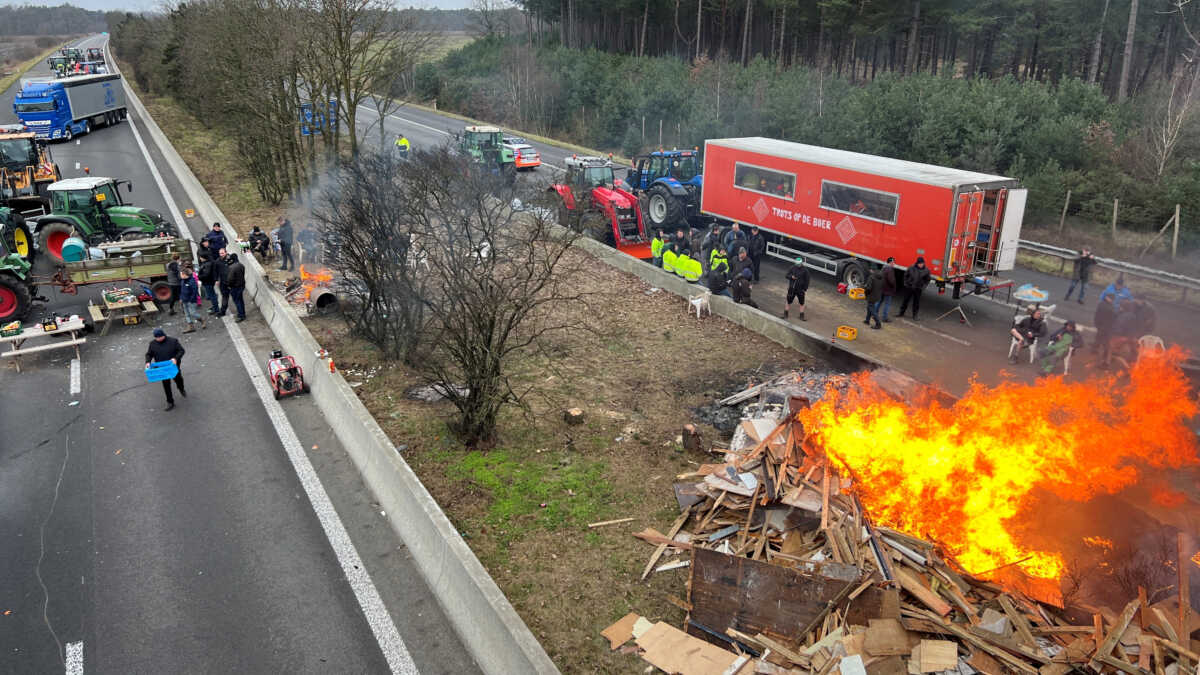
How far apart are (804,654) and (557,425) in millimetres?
5616

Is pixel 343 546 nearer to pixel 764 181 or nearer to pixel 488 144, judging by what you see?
pixel 764 181

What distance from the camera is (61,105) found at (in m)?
37.1

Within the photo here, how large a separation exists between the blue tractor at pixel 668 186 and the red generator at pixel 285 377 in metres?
12.8

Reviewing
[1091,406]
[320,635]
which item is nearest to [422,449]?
[320,635]

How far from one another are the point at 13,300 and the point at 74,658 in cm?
1159

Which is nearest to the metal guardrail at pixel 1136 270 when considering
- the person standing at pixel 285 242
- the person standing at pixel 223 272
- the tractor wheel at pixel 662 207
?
the tractor wheel at pixel 662 207

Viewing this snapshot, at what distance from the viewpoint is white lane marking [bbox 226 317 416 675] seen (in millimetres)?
7113

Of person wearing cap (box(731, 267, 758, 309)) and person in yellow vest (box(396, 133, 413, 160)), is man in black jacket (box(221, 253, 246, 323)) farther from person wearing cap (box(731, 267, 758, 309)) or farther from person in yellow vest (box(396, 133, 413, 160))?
person wearing cap (box(731, 267, 758, 309))

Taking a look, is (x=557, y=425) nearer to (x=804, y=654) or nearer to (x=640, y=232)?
(x=804, y=654)

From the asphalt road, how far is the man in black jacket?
2825 mm

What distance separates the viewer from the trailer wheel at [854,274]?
18192 mm

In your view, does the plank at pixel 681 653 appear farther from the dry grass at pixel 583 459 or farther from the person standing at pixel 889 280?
the person standing at pixel 889 280

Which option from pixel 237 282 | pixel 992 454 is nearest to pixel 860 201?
pixel 992 454

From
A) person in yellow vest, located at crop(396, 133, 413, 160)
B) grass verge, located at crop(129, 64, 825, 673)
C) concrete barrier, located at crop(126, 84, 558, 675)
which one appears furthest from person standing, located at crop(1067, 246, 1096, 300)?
concrete barrier, located at crop(126, 84, 558, 675)
